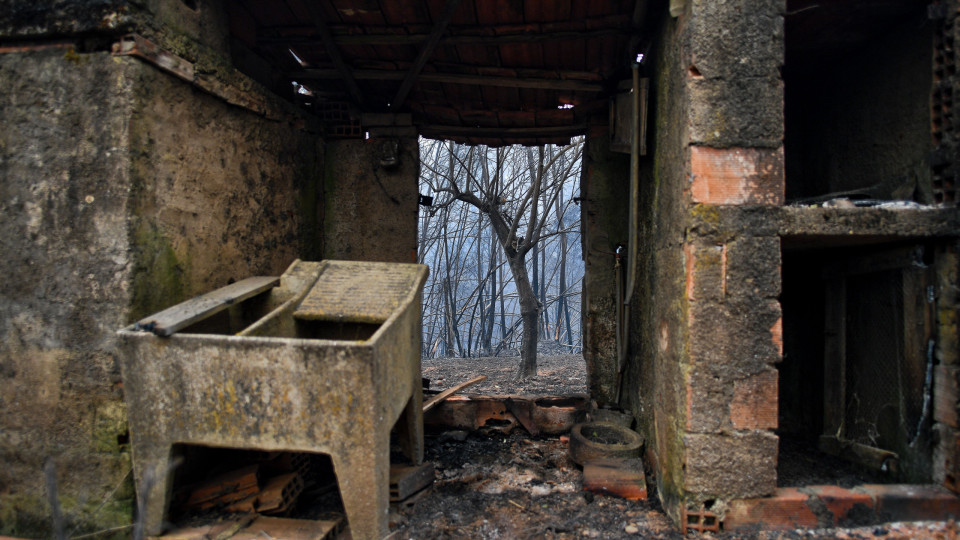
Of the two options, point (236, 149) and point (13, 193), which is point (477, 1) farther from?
point (13, 193)

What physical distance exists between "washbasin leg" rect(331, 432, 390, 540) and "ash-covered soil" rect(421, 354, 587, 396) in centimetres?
436

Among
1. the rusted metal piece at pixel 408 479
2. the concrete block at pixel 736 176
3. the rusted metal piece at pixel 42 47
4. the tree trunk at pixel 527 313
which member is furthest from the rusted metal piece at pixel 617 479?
the tree trunk at pixel 527 313

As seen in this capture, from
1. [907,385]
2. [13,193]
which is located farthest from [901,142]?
[13,193]

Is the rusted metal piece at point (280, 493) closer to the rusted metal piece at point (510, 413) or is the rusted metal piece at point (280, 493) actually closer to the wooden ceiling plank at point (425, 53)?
the rusted metal piece at point (510, 413)

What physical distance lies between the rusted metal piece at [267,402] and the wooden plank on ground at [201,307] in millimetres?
77

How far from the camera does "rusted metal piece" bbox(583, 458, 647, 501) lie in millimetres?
3707

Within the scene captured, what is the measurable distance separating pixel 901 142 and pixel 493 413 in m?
3.94

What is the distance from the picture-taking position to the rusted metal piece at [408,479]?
11.6ft

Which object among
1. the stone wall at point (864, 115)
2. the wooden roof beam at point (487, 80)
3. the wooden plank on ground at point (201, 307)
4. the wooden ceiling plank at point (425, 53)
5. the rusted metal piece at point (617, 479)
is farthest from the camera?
the wooden roof beam at point (487, 80)

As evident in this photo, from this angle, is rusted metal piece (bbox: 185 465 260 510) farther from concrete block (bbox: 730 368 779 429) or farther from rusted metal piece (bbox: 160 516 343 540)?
concrete block (bbox: 730 368 779 429)

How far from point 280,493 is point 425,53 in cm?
352

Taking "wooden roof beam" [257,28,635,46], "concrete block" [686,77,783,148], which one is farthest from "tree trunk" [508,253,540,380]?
"concrete block" [686,77,783,148]

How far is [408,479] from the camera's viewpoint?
3.63 metres

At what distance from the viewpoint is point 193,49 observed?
12.1 feet
